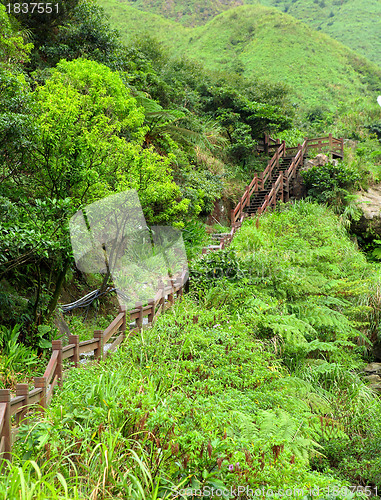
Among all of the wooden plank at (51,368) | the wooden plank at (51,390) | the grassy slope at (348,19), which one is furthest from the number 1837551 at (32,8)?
the grassy slope at (348,19)

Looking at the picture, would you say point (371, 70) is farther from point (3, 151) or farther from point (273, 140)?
point (3, 151)

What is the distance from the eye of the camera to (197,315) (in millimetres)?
6641

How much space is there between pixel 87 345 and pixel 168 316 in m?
1.86

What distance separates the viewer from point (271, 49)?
137ft

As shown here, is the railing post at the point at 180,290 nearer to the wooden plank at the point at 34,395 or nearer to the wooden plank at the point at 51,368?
the wooden plank at the point at 51,368

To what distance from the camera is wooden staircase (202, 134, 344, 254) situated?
15.0 m

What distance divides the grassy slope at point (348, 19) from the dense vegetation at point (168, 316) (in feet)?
167

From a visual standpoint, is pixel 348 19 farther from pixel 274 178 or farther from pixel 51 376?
pixel 51 376

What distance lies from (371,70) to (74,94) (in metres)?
46.2

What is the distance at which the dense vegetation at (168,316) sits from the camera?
2945 millimetres

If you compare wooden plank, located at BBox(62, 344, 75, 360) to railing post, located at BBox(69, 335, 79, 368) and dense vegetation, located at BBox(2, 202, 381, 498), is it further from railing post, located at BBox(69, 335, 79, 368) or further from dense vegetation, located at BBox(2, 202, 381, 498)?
dense vegetation, located at BBox(2, 202, 381, 498)

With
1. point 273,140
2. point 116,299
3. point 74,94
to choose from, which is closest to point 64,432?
point 74,94

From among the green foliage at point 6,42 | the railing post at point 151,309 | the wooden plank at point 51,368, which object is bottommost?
the railing post at point 151,309

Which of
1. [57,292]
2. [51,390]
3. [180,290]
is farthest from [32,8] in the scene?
[51,390]
